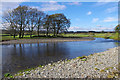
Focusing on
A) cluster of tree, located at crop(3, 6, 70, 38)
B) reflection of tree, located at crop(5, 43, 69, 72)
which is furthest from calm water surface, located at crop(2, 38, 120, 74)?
cluster of tree, located at crop(3, 6, 70, 38)

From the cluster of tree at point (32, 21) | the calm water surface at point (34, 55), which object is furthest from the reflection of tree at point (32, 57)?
the cluster of tree at point (32, 21)

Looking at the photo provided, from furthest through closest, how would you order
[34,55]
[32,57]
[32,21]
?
1. [32,21]
2. [34,55]
3. [32,57]

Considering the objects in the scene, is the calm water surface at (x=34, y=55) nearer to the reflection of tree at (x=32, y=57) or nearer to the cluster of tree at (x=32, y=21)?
the reflection of tree at (x=32, y=57)

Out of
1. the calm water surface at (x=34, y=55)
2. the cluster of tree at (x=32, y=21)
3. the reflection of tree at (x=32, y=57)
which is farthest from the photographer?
the cluster of tree at (x=32, y=21)

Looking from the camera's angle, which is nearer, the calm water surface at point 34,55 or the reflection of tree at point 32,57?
the calm water surface at point 34,55

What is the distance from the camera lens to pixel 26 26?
45.4 metres

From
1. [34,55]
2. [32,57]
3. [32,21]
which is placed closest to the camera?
[32,57]

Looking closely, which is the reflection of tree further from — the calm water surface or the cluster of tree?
the cluster of tree

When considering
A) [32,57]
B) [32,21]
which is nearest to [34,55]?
[32,57]

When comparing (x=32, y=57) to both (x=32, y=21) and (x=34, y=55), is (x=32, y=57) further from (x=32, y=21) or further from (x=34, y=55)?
(x=32, y=21)

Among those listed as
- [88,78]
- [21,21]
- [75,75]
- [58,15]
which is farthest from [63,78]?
[58,15]

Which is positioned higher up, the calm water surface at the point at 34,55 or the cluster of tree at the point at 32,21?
the cluster of tree at the point at 32,21

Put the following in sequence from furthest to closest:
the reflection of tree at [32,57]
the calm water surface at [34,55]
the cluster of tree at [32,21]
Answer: the cluster of tree at [32,21] < the reflection of tree at [32,57] < the calm water surface at [34,55]

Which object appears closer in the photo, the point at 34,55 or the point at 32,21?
the point at 34,55
